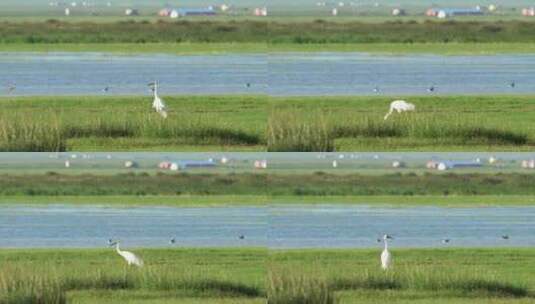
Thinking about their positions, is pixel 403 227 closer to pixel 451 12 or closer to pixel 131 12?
pixel 451 12

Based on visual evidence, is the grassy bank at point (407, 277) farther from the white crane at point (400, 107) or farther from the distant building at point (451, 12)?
the distant building at point (451, 12)

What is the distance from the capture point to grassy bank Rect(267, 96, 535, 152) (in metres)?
6.39

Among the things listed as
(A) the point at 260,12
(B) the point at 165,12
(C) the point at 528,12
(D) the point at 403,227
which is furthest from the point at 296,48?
(C) the point at 528,12

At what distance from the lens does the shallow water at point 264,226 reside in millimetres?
6492

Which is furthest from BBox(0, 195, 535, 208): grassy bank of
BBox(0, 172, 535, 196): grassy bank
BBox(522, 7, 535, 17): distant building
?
BBox(522, 7, 535, 17): distant building

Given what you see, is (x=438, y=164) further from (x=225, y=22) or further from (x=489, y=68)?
(x=225, y=22)

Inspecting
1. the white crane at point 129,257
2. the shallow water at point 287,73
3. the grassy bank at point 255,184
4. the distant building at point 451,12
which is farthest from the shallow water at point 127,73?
the distant building at point 451,12

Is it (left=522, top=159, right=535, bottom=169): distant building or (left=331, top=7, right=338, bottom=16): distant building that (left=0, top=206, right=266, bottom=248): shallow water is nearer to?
(left=331, top=7, right=338, bottom=16): distant building

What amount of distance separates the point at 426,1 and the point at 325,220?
1.30 meters

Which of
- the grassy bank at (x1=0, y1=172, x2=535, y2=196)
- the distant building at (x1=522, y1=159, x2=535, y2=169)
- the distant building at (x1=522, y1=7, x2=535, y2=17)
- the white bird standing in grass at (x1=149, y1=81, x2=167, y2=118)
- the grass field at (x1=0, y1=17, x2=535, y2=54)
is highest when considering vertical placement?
the distant building at (x1=522, y1=7, x2=535, y2=17)

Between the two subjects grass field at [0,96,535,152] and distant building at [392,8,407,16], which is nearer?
grass field at [0,96,535,152]

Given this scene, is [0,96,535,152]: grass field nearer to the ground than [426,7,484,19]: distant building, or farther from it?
nearer to the ground

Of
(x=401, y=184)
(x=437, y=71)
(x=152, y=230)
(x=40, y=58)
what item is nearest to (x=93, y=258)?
(x=152, y=230)

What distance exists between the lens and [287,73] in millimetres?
6441
